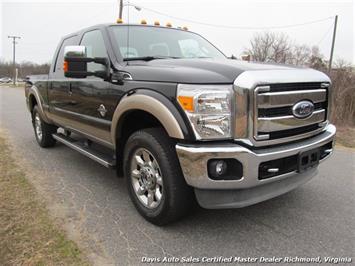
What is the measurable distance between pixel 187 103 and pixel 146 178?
953 mm

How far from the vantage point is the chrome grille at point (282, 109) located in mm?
2504

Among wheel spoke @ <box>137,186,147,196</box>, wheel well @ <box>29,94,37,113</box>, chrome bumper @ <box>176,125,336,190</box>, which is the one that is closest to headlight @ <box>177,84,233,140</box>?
chrome bumper @ <box>176,125,336,190</box>

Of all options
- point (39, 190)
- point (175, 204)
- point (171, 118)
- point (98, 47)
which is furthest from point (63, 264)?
point (98, 47)

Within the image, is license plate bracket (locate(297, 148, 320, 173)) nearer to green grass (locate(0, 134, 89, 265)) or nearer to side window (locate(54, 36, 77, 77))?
green grass (locate(0, 134, 89, 265))

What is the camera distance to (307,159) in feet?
9.31

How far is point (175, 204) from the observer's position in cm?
274

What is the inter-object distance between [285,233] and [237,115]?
1.24 metres

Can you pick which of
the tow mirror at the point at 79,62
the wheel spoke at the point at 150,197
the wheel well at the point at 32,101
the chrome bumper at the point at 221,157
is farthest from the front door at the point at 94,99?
the wheel well at the point at 32,101

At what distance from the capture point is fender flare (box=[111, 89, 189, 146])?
2537 mm

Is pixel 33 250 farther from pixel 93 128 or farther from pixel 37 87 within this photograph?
pixel 37 87

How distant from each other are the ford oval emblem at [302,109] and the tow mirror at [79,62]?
1916 millimetres

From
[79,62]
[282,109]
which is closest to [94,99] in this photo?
[79,62]

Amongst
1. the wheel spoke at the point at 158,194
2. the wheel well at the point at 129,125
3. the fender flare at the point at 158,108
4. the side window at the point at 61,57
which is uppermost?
the side window at the point at 61,57

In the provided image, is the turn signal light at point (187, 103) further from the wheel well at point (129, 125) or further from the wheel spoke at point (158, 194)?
the wheel spoke at point (158, 194)
